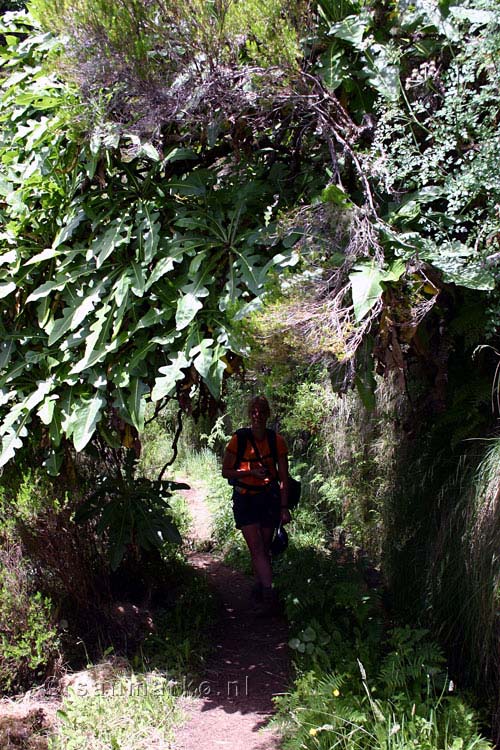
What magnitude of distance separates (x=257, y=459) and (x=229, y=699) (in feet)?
5.67

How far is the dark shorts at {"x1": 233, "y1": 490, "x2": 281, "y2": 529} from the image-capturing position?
5.61 m

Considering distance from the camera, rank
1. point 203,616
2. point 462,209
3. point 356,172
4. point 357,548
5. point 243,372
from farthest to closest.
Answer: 1. point 357,548
2. point 203,616
3. point 243,372
4. point 356,172
5. point 462,209

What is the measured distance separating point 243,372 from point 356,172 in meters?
1.15

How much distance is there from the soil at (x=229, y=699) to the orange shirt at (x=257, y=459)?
3.28 feet

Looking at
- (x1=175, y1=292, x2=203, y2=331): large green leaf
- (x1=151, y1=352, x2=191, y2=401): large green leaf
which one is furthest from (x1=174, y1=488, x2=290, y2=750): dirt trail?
(x1=175, y1=292, x2=203, y2=331): large green leaf

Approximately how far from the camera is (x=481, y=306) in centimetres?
370

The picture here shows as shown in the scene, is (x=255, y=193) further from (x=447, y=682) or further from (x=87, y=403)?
(x=447, y=682)

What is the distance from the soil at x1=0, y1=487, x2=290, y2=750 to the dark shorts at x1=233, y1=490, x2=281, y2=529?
0.72 meters

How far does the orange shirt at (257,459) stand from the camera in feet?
18.6

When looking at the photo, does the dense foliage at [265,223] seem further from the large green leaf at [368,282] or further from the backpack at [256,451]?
the backpack at [256,451]

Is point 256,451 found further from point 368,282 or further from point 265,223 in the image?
point 368,282

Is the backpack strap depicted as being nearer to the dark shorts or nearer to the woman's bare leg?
the dark shorts

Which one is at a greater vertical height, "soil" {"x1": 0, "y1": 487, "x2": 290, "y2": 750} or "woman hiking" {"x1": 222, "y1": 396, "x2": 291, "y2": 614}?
"woman hiking" {"x1": 222, "y1": 396, "x2": 291, "y2": 614}

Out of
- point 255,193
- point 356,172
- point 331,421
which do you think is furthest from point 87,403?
point 331,421
